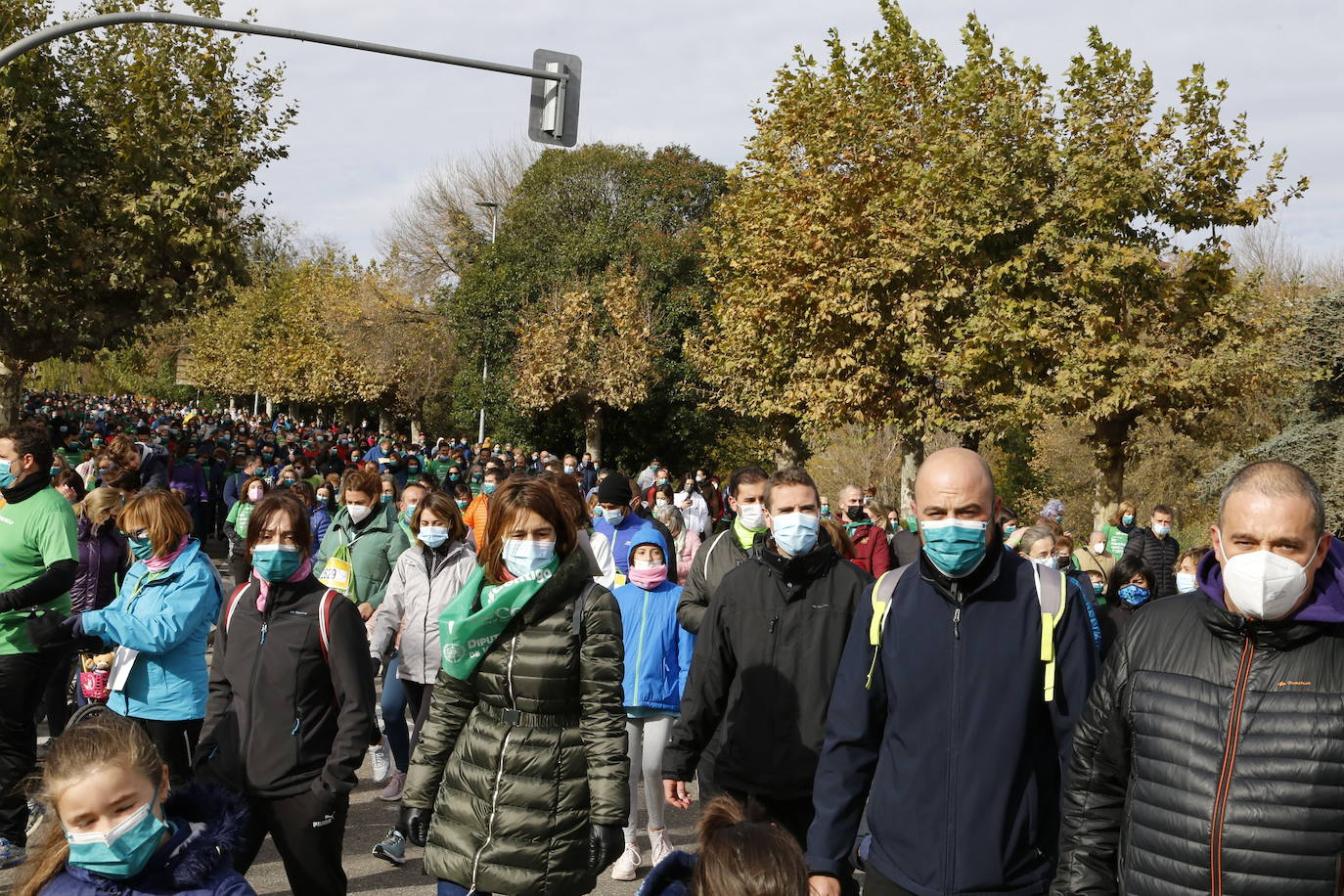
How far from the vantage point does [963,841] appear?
11.4ft

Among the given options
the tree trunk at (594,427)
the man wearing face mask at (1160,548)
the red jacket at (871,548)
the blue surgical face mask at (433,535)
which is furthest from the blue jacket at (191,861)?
the tree trunk at (594,427)

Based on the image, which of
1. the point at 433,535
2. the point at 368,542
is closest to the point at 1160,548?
the point at 368,542

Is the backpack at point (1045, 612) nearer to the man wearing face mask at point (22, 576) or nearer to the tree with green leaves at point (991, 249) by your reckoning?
the man wearing face mask at point (22, 576)

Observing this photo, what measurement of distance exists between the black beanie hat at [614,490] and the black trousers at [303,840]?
462cm

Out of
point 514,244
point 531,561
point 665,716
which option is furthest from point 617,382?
point 531,561

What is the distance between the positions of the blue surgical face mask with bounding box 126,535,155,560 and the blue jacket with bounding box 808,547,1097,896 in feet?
10.5

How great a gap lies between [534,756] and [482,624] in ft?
1.46

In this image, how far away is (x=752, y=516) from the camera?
23.1 ft

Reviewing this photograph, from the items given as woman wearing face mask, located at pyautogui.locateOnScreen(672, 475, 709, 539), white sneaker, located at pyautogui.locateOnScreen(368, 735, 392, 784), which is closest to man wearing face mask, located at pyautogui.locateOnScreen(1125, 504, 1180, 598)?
woman wearing face mask, located at pyautogui.locateOnScreen(672, 475, 709, 539)

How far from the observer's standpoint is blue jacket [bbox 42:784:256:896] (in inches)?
119

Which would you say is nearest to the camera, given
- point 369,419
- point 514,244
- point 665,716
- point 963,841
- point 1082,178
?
point 963,841

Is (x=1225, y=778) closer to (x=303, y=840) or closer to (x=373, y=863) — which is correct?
(x=303, y=840)

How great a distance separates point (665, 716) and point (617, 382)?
31.4m

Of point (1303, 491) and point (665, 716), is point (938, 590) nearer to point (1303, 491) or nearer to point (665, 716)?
point (1303, 491)
